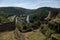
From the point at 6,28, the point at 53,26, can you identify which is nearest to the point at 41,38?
the point at 53,26

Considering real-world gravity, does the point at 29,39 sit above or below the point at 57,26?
below

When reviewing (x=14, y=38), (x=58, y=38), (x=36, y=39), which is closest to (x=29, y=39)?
(x=36, y=39)

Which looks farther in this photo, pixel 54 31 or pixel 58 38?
pixel 54 31

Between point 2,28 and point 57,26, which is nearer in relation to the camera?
point 57,26

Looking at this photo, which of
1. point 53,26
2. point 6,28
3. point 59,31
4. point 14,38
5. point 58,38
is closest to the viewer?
point 58,38

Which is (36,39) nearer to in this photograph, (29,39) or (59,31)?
(29,39)

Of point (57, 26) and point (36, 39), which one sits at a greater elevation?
point (57, 26)

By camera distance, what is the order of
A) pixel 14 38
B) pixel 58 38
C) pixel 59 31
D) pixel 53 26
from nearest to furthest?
pixel 58 38 < pixel 14 38 < pixel 59 31 < pixel 53 26

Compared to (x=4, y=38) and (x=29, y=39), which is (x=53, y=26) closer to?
(x=29, y=39)

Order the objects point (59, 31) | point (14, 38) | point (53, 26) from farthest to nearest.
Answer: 1. point (53, 26)
2. point (59, 31)
3. point (14, 38)
